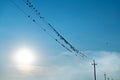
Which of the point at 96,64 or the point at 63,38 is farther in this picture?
the point at 96,64

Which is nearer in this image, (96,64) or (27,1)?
(27,1)

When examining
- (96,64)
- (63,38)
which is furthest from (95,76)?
(63,38)

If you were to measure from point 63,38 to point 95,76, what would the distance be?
33.7 meters

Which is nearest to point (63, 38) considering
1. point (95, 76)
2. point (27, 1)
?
point (27, 1)

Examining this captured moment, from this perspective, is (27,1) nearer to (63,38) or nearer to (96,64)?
(63,38)

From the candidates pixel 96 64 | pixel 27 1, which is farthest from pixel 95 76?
pixel 27 1

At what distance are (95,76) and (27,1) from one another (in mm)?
42576

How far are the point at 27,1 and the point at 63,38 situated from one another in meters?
8.94

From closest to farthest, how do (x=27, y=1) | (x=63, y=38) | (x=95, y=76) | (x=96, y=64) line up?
(x=27, y=1) < (x=63, y=38) < (x=95, y=76) < (x=96, y=64)

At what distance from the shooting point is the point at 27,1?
21.8 metres

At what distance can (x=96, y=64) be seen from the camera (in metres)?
65.1

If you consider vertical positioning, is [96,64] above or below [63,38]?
above

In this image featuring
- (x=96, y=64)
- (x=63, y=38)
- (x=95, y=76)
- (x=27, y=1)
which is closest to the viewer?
(x=27, y=1)

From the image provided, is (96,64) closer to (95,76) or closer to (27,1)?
(95,76)
